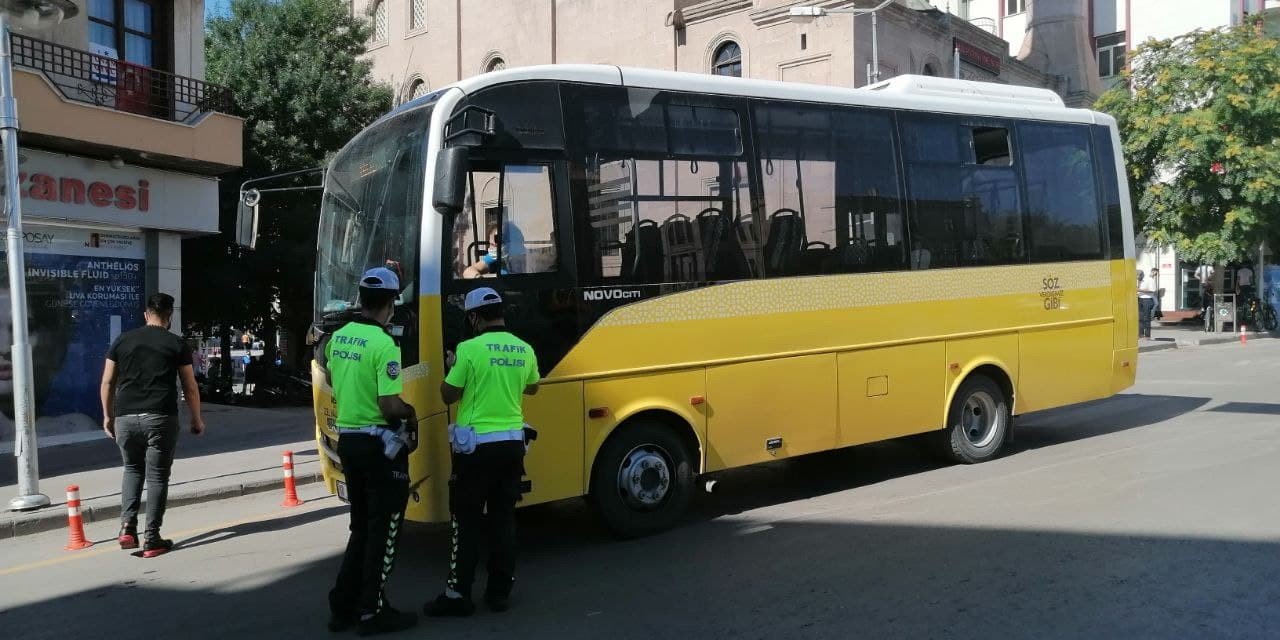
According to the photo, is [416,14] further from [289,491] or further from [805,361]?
[805,361]

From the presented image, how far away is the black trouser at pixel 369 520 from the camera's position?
4980 mm

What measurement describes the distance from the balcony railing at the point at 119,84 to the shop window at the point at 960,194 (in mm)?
10439

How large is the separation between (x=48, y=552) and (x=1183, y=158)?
29.7 metres

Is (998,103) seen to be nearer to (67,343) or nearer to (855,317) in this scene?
(855,317)

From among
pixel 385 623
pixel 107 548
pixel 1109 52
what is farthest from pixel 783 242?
pixel 1109 52

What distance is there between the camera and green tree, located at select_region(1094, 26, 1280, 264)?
27.4m

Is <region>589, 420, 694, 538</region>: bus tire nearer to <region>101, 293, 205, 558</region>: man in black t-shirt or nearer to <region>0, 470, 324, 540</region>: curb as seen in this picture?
<region>101, 293, 205, 558</region>: man in black t-shirt

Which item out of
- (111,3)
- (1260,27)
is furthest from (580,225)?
(1260,27)

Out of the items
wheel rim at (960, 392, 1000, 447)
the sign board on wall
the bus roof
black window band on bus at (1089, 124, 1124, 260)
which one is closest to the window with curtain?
the sign board on wall

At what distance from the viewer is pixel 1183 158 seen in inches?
1110

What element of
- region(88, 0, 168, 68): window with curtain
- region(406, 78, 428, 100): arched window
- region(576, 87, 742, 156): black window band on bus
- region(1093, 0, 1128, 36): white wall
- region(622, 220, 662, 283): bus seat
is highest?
region(1093, 0, 1128, 36): white wall

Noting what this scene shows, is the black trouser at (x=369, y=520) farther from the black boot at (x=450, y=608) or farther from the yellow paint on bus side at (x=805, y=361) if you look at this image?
the yellow paint on bus side at (x=805, y=361)

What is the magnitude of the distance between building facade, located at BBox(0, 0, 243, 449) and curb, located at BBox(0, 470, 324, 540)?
4772 millimetres

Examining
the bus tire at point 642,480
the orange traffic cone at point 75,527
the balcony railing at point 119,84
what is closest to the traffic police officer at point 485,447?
the bus tire at point 642,480
